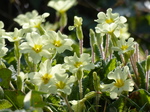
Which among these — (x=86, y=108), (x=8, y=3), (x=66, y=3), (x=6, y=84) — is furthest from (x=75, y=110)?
(x=8, y=3)

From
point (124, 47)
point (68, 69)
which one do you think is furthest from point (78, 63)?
point (124, 47)

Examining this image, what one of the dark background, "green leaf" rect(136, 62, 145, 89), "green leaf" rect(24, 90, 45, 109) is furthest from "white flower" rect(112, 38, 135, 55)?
the dark background

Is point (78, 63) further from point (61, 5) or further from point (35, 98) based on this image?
A: point (61, 5)

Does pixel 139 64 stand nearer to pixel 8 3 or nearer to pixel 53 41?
pixel 53 41

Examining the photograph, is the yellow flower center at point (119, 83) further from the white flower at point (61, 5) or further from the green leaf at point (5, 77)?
the white flower at point (61, 5)

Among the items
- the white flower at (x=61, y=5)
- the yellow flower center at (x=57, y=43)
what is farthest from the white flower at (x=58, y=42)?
the white flower at (x=61, y=5)
